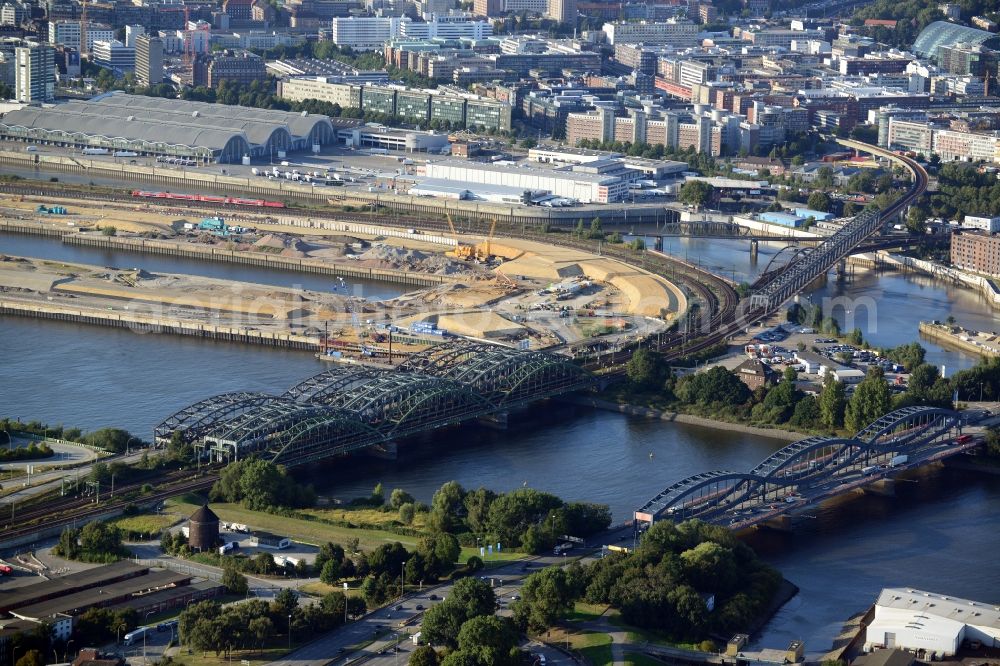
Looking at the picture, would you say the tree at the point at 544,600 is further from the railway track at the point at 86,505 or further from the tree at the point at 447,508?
the railway track at the point at 86,505

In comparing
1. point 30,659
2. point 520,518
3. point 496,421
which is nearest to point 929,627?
point 520,518

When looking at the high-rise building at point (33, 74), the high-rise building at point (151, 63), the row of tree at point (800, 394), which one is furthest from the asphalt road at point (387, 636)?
the high-rise building at point (151, 63)

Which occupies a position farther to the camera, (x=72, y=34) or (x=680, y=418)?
(x=72, y=34)

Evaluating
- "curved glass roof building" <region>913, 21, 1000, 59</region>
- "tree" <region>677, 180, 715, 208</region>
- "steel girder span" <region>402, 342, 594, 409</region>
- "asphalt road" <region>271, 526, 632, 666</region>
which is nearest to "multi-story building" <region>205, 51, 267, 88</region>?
"tree" <region>677, 180, 715, 208</region>

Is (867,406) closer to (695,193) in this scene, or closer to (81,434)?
(81,434)

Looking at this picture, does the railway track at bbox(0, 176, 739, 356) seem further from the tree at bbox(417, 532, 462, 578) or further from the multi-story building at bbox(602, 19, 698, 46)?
the multi-story building at bbox(602, 19, 698, 46)

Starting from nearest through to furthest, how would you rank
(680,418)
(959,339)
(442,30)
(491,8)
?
(680,418) < (959,339) < (442,30) < (491,8)
